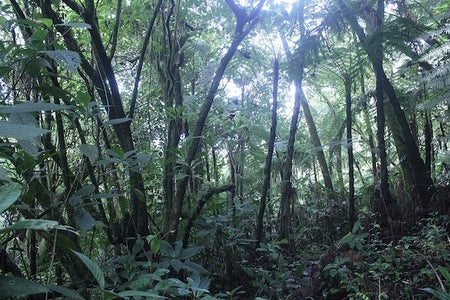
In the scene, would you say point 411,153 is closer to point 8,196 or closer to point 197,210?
point 197,210

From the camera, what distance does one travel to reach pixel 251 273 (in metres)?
2.78

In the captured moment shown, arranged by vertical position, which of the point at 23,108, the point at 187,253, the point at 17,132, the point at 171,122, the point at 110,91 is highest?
the point at 110,91

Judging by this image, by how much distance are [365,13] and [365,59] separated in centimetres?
45

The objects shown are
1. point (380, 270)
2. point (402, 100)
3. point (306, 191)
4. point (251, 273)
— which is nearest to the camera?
point (380, 270)

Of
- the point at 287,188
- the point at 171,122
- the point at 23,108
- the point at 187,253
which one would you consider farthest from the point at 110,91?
the point at 287,188

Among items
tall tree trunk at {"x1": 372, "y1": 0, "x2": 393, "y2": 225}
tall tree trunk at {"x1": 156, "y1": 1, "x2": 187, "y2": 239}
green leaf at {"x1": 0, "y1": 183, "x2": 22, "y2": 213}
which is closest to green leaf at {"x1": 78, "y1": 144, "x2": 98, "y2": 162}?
green leaf at {"x1": 0, "y1": 183, "x2": 22, "y2": 213}

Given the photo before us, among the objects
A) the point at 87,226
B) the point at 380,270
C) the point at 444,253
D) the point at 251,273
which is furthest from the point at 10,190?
the point at 444,253

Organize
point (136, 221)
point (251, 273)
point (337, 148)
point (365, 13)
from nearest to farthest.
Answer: point (136, 221) → point (251, 273) → point (365, 13) → point (337, 148)

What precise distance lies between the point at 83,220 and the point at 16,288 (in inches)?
21.6

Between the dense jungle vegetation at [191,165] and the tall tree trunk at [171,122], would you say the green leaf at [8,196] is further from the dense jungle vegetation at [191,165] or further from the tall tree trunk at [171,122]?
the tall tree trunk at [171,122]

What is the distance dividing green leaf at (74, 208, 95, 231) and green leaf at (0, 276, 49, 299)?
1.54 feet

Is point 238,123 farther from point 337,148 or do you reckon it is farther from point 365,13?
point 337,148

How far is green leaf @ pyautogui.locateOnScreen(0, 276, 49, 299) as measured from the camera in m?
0.92

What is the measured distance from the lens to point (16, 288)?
0.93m
